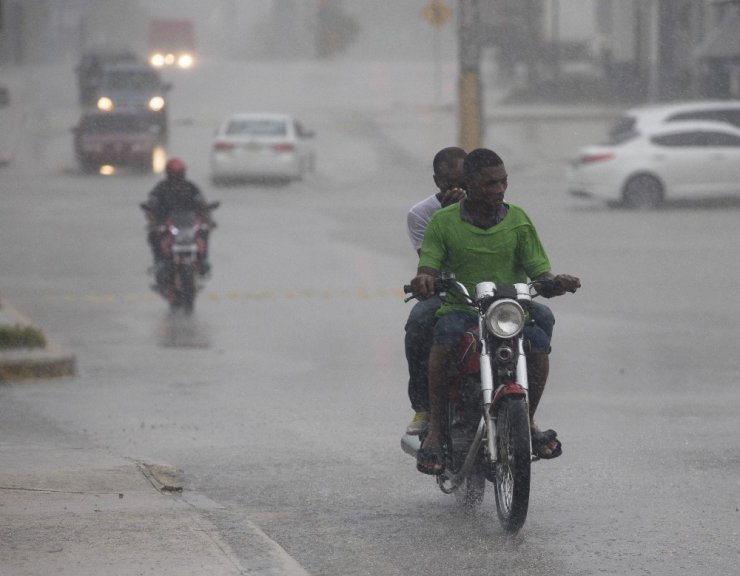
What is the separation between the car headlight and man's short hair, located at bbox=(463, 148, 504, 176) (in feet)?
2.23

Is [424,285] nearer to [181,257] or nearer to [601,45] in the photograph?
[181,257]

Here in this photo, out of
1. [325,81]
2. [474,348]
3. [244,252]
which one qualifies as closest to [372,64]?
[325,81]

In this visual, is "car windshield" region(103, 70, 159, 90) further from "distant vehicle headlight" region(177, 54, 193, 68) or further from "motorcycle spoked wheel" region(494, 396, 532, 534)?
"motorcycle spoked wheel" region(494, 396, 532, 534)

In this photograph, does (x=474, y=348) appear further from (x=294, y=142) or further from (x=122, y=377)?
(x=294, y=142)

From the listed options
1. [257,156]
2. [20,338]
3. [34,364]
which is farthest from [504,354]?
[257,156]

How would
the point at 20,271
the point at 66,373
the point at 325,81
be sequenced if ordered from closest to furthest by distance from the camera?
the point at 66,373
the point at 20,271
the point at 325,81

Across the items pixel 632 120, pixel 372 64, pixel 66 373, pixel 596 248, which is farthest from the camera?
pixel 372 64

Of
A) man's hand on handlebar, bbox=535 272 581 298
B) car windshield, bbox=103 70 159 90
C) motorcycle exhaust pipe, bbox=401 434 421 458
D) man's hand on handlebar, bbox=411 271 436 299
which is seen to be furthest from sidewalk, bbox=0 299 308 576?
car windshield, bbox=103 70 159 90

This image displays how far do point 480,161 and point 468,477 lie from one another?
59.2 inches

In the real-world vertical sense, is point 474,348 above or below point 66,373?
above

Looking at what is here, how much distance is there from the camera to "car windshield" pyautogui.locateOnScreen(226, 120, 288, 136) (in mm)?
37656

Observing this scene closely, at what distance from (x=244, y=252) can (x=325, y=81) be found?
1699 inches

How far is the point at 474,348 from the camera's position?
7.59 m

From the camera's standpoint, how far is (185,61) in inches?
3029
